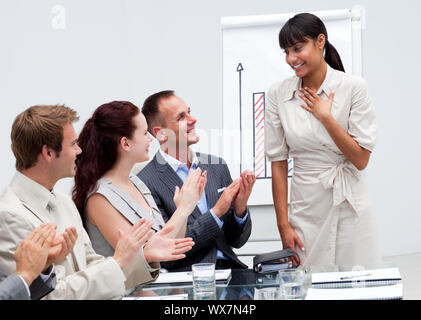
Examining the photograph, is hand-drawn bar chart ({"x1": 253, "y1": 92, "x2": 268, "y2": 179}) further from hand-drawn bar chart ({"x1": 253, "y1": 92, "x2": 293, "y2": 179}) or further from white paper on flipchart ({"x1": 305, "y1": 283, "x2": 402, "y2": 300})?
white paper on flipchart ({"x1": 305, "y1": 283, "x2": 402, "y2": 300})

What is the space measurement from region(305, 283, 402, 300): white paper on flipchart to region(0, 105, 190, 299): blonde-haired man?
1.77 feet

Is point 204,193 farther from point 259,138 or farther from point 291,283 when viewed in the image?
point 259,138

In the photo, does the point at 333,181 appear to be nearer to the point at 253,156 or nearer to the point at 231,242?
the point at 231,242

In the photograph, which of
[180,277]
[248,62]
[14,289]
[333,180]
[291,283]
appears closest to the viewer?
[14,289]

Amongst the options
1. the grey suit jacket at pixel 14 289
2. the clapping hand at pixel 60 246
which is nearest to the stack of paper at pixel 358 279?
the clapping hand at pixel 60 246

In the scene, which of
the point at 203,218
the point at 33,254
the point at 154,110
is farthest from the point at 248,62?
the point at 33,254

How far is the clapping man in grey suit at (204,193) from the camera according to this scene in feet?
7.94

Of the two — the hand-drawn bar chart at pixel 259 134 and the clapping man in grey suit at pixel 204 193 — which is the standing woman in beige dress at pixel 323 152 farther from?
the hand-drawn bar chart at pixel 259 134

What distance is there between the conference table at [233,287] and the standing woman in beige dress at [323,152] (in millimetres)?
436

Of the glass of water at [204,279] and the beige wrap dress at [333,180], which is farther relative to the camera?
the beige wrap dress at [333,180]

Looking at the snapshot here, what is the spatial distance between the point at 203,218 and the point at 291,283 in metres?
0.77

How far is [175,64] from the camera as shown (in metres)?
4.98

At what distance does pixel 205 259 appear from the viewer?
8.00ft

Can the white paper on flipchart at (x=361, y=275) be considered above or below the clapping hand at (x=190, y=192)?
below
